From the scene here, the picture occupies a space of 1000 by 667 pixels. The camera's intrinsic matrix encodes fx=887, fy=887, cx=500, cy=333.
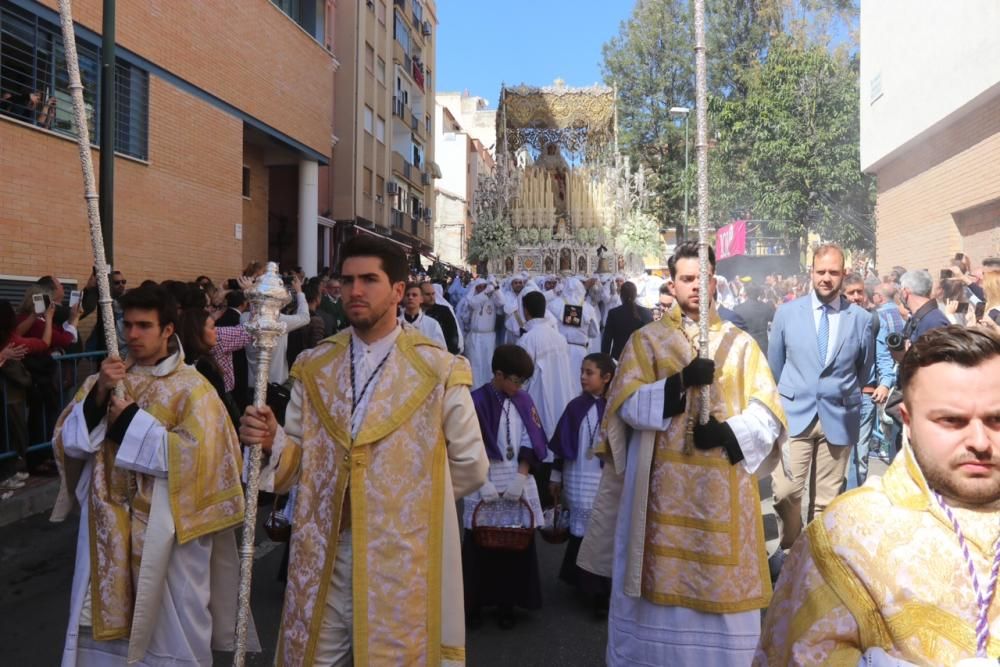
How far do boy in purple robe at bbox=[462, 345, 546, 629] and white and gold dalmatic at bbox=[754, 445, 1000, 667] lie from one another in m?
3.24

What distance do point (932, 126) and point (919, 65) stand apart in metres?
1.50

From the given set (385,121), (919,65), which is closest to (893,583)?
(919,65)

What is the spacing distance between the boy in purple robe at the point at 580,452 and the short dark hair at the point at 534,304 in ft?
12.5

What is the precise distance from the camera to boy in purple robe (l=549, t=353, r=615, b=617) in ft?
18.0

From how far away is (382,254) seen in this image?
329 centimetres

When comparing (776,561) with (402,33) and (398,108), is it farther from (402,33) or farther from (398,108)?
(402,33)

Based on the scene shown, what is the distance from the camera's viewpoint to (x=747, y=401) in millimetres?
3896

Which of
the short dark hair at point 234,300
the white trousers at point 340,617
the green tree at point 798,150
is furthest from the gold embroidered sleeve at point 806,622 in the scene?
the green tree at point 798,150

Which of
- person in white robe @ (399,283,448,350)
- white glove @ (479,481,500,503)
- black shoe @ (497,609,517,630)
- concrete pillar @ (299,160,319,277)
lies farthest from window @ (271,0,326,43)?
black shoe @ (497,609,517,630)

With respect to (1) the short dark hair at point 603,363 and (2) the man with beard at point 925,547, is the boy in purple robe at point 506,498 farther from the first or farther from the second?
(2) the man with beard at point 925,547

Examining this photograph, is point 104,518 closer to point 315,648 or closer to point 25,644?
point 315,648

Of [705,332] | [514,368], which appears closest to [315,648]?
[705,332]

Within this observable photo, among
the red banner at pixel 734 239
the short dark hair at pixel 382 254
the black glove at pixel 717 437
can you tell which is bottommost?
the black glove at pixel 717 437

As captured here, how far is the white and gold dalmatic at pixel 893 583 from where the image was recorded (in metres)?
1.76
